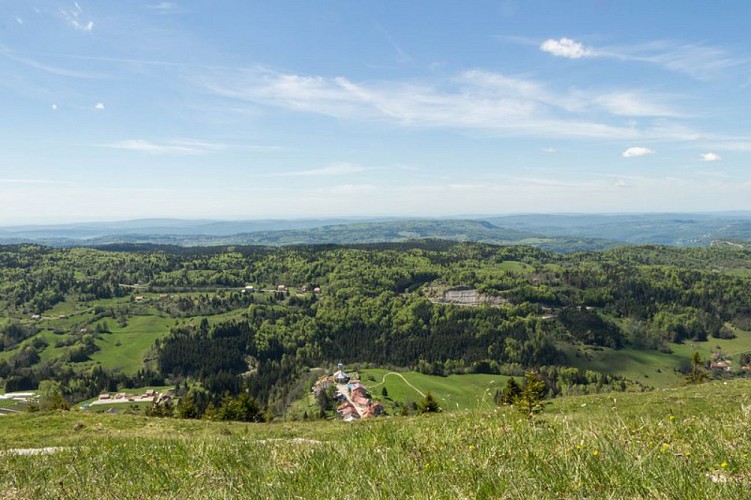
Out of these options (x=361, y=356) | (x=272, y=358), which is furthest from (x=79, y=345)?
(x=361, y=356)

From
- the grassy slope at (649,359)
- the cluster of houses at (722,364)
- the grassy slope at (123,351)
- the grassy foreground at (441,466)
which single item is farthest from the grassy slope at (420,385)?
the grassy foreground at (441,466)

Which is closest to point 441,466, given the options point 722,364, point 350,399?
point 350,399

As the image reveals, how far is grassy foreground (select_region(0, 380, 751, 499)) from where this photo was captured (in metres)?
3.73

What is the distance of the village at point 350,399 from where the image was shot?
8794 centimetres

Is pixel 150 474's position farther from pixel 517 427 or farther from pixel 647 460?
pixel 647 460

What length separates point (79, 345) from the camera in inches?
7037

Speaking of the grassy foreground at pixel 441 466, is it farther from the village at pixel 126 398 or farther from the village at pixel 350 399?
the village at pixel 126 398

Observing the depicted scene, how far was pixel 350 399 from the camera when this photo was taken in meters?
105

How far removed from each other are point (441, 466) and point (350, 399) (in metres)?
107

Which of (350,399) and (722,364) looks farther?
(722,364)

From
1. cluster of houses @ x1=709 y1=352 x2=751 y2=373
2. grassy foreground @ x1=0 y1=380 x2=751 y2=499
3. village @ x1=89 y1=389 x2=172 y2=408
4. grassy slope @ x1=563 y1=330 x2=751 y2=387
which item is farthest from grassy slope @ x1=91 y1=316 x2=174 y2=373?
cluster of houses @ x1=709 y1=352 x2=751 y2=373

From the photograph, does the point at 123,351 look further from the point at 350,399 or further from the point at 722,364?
the point at 722,364

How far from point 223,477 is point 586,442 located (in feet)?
14.8

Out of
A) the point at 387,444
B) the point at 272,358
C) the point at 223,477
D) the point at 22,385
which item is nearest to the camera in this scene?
the point at 223,477
